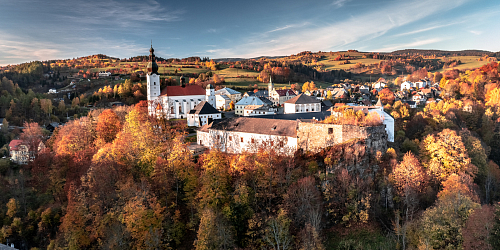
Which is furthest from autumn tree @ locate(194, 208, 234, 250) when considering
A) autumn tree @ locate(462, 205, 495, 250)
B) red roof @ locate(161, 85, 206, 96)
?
red roof @ locate(161, 85, 206, 96)

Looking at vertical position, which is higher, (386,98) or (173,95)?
(173,95)

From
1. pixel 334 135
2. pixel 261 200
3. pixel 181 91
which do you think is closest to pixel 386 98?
pixel 181 91

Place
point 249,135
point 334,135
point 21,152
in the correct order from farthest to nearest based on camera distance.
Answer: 1. point 21,152
2. point 249,135
3. point 334,135

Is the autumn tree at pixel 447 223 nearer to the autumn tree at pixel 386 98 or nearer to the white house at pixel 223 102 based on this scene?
the autumn tree at pixel 386 98

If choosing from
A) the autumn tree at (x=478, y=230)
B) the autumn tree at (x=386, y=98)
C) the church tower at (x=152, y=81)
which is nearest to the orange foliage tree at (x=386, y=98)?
the autumn tree at (x=386, y=98)

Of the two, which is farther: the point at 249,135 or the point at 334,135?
the point at 249,135

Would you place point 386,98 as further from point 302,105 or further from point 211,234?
point 211,234

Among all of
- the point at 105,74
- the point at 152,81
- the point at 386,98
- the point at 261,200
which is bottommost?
the point at 261,200
